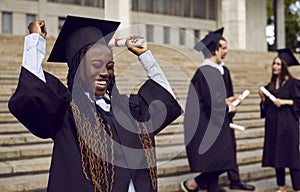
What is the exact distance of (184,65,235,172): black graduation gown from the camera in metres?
5.03

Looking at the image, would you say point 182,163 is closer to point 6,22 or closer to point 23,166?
point 23,166

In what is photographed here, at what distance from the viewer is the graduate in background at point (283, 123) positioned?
222 inches

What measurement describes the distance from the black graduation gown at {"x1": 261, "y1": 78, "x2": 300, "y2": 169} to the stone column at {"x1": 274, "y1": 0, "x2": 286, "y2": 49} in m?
20.5

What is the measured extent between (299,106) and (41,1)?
15.3 meters

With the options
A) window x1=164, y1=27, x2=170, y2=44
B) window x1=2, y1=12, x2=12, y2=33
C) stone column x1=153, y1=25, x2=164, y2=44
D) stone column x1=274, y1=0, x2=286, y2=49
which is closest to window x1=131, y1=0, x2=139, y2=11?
stone column x1=153, y1=25, x2=164, y2=44

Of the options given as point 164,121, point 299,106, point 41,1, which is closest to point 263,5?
point 41,1

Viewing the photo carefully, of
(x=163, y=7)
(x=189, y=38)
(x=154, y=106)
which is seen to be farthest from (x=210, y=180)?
(x=163, y=7)

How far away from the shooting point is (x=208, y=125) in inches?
201

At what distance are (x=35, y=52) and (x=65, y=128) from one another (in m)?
0.36

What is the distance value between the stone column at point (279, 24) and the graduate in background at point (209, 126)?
837 inches

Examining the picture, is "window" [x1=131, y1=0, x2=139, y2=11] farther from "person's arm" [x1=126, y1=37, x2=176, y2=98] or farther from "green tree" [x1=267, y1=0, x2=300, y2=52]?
"person's arm" [x1=126, y1=37, x2=176, y2=98]

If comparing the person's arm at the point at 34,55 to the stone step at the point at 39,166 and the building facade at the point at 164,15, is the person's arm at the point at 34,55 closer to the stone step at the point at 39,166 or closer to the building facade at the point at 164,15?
the stone step at the point at 39,166

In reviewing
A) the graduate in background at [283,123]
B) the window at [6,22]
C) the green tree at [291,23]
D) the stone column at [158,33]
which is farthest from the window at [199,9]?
the graduate in background at [283,123]

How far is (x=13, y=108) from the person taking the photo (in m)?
2.20
